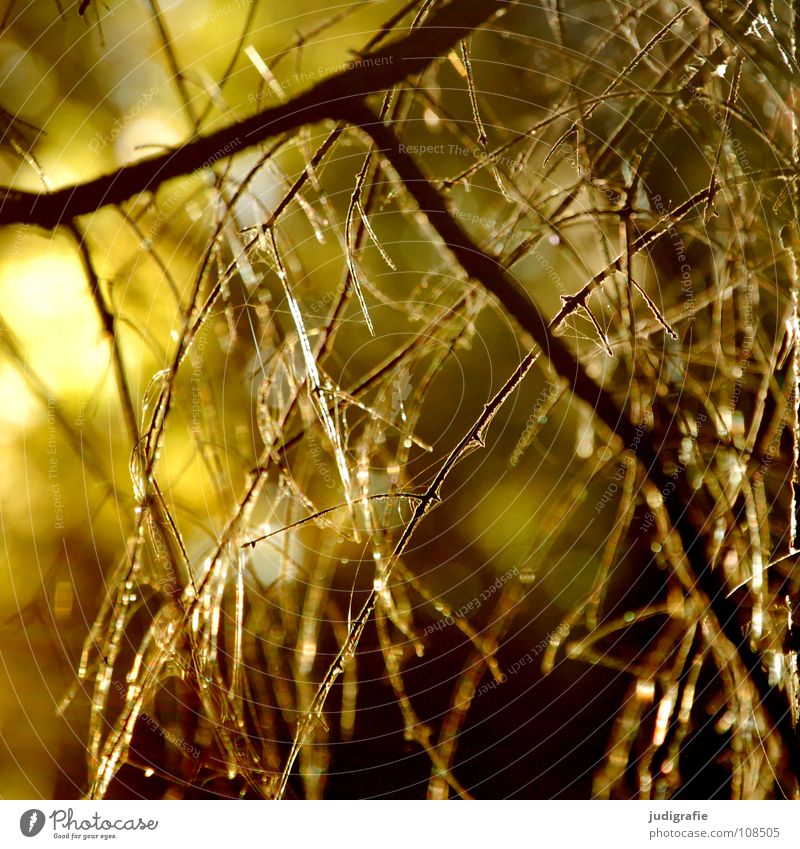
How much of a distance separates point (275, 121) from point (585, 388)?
1.22 ft

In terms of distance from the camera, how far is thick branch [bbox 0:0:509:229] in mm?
466

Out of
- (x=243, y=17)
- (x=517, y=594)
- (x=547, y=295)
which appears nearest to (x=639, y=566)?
(x=517, y=594)

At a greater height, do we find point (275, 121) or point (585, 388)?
point (275, 121)

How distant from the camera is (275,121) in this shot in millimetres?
470
